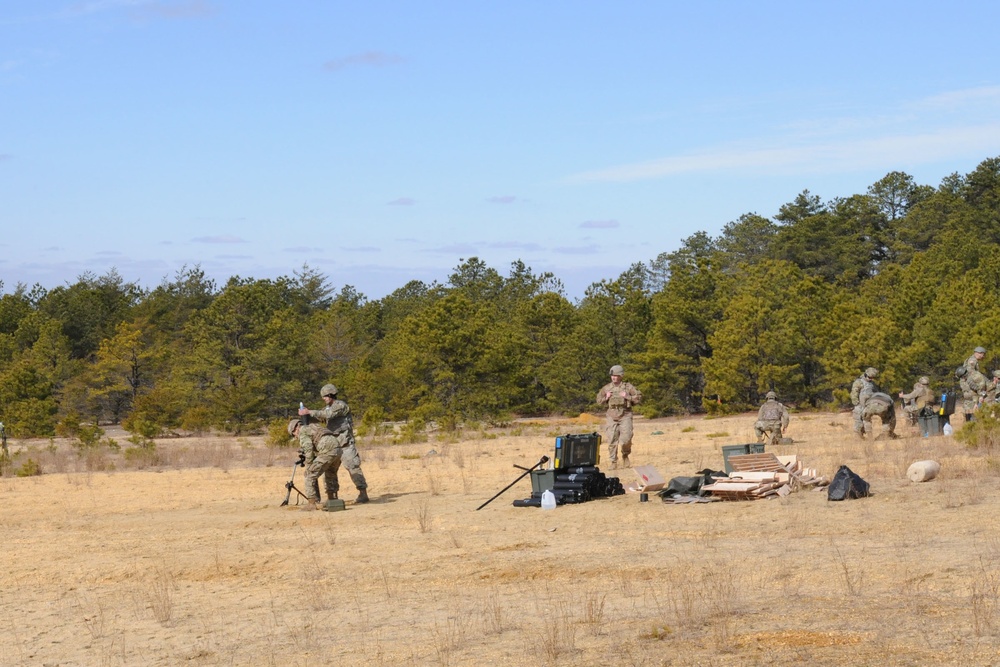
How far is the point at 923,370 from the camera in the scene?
40562 millimetres

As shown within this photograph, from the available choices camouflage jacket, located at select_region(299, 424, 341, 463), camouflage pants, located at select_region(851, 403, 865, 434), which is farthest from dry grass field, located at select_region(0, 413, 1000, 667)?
camouflage pants, located at select_region(851, 403, 865, 434)

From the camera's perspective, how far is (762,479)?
1566 centimetres

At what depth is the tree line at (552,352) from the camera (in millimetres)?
42031

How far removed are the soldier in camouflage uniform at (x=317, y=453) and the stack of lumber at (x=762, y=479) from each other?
500cm

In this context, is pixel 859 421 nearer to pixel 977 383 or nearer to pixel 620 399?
pixel 977 383

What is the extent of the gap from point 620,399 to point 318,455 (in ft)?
20.0

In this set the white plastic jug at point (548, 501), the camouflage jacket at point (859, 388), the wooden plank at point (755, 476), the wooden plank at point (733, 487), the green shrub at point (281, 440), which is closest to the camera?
the wooden plank at point (733, 487)

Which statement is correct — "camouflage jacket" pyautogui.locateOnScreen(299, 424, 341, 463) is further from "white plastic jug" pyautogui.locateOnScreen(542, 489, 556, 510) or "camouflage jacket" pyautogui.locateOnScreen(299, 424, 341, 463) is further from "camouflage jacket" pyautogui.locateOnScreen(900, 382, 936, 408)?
"camouflage jacket" pyautogui.locateOnScreen(900, 382, 936, 408)

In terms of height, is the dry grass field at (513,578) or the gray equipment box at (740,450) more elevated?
the gray equipment box at (740,450)

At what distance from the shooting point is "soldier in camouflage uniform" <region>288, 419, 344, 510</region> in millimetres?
16891

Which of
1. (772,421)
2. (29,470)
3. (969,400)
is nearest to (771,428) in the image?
(772,421)

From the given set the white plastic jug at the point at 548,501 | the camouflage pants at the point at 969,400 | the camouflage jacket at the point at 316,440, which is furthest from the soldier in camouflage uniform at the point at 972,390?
the camouflage jacket at the point at 316,440

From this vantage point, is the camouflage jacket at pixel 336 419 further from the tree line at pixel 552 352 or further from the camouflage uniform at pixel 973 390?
the tree line at pixel 552 352

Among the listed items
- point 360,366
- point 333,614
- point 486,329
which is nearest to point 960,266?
point 486,329
